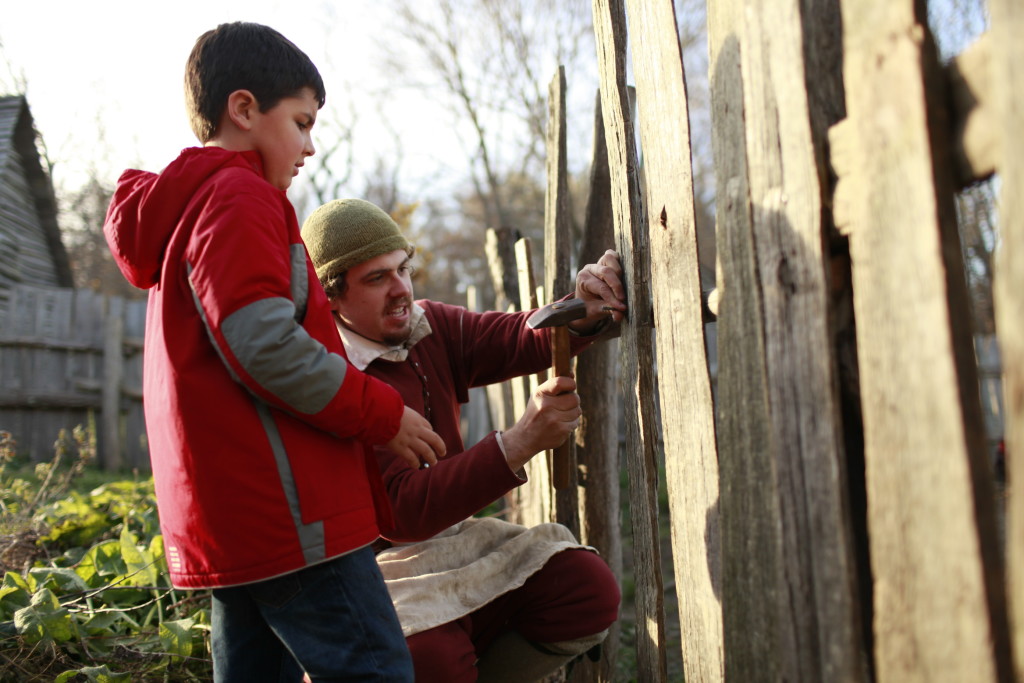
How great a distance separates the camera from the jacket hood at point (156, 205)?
1.76 meters

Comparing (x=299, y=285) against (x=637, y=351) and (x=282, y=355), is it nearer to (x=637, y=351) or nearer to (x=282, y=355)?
(x=282, y=355)

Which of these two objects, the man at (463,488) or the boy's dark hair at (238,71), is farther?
the man at (463,488)

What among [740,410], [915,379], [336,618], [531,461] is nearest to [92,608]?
[531,461]

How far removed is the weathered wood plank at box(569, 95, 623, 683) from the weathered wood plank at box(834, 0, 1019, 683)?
1.84 meters

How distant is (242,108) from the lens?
1890 millimetres

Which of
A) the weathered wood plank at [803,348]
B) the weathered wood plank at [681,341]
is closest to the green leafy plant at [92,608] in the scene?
the weathered wood plank at [681,341]

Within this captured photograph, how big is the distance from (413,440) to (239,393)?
0.41 meters

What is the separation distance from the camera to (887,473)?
1.18 metres

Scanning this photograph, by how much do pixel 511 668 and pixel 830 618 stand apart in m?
1.38

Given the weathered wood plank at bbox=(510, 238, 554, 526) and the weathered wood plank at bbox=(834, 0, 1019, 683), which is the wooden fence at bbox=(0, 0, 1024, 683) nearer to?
the weathered wood plank at bbox=(834, 0, 1019, 683)

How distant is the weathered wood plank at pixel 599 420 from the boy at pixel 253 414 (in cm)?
128

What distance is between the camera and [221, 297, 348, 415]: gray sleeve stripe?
1618 millimetres

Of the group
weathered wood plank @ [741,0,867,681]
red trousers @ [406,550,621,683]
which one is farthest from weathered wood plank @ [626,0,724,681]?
red trousers @ [406,550,621,683]

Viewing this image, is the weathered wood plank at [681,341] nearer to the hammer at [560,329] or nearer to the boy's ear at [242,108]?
the hammer at [560,329]
